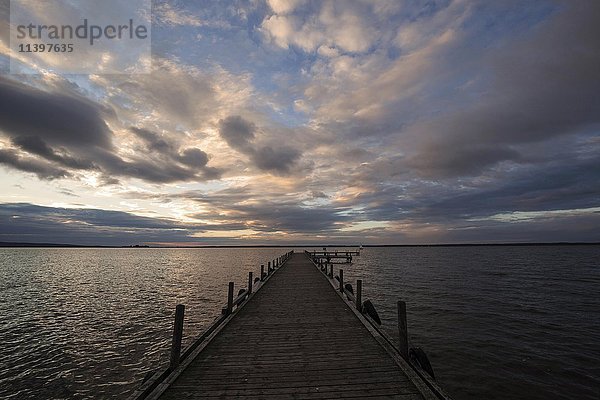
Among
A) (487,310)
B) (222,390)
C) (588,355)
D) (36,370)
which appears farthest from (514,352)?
(36,370)

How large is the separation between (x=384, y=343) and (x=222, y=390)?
413cm

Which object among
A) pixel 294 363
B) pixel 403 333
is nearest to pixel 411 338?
pixel 403 333

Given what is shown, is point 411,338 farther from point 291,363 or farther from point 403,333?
point 291,363

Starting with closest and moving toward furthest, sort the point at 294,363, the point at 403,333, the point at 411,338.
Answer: the point at 294,363, the point at 403,333, the point at 411,338

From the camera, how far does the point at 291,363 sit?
23.4ft

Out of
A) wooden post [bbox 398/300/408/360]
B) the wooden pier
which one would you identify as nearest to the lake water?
the wooden pier

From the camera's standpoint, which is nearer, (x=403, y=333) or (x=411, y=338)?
(x=403, y=333)

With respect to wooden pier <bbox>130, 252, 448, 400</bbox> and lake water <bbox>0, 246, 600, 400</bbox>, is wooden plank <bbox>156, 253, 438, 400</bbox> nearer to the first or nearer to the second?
wooden pier <bbox>130, 252, 448, 400</bbox>

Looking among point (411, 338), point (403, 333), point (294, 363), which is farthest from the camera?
point (411, 338)

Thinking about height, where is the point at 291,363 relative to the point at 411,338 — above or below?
above

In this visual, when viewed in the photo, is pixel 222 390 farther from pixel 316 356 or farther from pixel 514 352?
pixel 514 352

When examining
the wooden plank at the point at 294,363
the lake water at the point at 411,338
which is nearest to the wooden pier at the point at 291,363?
the wooden plank at the point at 294,363

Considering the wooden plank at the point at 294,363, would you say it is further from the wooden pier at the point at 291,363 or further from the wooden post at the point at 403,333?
the wooden post at the point at 403,333

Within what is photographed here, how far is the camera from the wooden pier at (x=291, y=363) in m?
5.81
